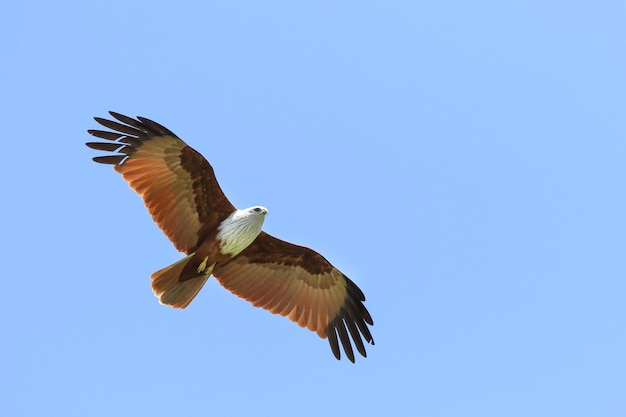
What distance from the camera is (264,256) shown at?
1631cm

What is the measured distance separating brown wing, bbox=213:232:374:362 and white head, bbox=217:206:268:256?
633mm

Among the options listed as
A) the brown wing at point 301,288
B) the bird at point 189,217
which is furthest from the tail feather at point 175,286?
the brown wing at point 301,288

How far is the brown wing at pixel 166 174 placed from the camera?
15.2m

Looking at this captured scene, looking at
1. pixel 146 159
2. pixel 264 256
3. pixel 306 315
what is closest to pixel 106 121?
pixel 146 159

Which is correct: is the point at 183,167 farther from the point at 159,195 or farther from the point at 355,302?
the point at 355,302

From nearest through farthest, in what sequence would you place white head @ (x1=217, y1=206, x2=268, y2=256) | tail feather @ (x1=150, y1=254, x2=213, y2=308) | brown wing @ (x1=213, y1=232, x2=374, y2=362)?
tail feather @ (x1=150, y1=254, x2=213, y2=308) → white head @ (x1=217, y1=206, x2=268, y2=256) → brown wing @ (x1=213, y1=232, x2=374, y2=362)

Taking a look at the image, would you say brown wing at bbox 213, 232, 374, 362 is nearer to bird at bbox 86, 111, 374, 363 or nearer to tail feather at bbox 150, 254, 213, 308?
bird at bbox 86, 111, 374, 363

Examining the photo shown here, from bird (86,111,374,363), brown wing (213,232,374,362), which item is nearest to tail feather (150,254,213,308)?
bird (86,111,374,363)

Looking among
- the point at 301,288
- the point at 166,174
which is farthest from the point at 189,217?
the point at 301,288

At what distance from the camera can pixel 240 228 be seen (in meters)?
15.2

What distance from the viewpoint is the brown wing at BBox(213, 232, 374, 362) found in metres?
16.2

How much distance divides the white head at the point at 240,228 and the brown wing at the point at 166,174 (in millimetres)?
332

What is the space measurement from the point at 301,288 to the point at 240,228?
2.05 meters

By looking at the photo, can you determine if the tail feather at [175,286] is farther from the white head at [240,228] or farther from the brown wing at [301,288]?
the brown wing at [301,288]
